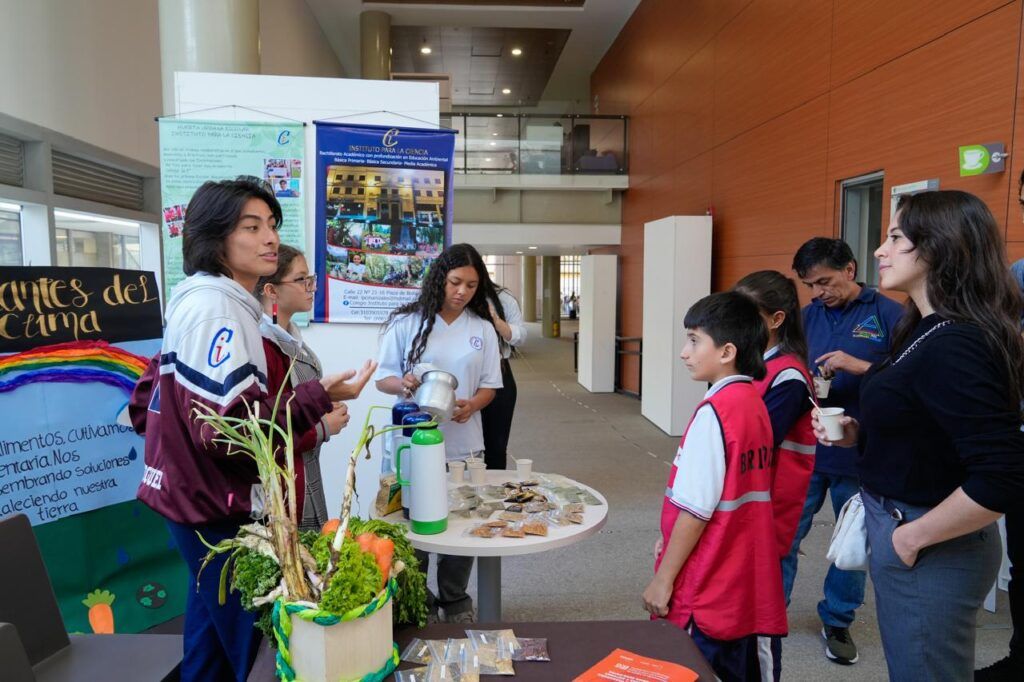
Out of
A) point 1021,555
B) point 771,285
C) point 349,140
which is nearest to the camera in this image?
point 771,285

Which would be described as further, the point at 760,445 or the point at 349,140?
the point at 349,140

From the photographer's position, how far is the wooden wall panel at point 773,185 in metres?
4.29

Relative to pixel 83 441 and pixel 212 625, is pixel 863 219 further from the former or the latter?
pixel 83 441

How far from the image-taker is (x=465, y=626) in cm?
125

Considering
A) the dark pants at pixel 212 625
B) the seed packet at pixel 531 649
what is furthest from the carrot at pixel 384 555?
the dark pants at pixel 212 625

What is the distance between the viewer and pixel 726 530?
4.95 ft

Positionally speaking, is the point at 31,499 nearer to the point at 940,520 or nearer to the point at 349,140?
the point at 349,140

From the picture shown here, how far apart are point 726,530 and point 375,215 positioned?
91.3 inches

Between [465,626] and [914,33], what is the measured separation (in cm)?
375

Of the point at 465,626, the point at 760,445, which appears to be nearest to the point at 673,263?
the point at 760,445

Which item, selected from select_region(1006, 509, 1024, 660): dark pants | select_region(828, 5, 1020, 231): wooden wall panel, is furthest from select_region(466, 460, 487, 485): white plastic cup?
select_region(828, 5, 1020, 231): wooden wall panel

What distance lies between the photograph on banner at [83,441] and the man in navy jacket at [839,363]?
2.47 meters

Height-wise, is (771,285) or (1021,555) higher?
(771,285)

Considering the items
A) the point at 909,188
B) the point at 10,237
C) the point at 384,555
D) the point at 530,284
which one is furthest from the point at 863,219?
the point at 530,284
